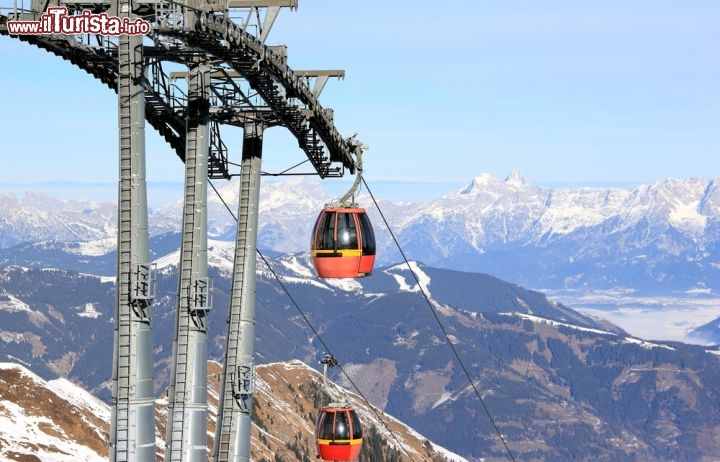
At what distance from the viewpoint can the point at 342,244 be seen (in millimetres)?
42500

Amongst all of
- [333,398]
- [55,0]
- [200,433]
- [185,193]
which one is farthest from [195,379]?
[333,398]

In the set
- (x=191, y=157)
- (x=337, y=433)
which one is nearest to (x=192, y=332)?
(x=191, y=157)

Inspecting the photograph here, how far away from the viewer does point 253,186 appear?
4512 centimetres

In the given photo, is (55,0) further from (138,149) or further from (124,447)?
(124,447)

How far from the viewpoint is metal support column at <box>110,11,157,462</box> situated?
100 ft

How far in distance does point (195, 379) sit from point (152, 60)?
329 inches

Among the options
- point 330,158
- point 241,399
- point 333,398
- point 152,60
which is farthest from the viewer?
point 333,398

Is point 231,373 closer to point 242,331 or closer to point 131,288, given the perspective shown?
point 242,331

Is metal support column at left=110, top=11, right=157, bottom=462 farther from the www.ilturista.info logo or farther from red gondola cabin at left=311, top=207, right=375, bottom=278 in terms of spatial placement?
red gondola cabin at left=311, top=207, right=375, bottom=278

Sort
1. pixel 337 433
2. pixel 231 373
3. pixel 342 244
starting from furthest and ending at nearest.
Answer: pixel 337 433 < pixel 231 373 < pixel 342 244

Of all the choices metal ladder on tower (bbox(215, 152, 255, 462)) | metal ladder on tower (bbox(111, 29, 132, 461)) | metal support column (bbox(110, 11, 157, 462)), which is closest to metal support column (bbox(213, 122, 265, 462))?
metal ladder on tower (bbox(215, 152, 255, 462))

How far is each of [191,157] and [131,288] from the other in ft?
25.5

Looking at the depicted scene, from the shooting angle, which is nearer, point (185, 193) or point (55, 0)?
point (55, 0)

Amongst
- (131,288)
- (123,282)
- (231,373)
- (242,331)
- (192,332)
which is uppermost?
(123,282)
